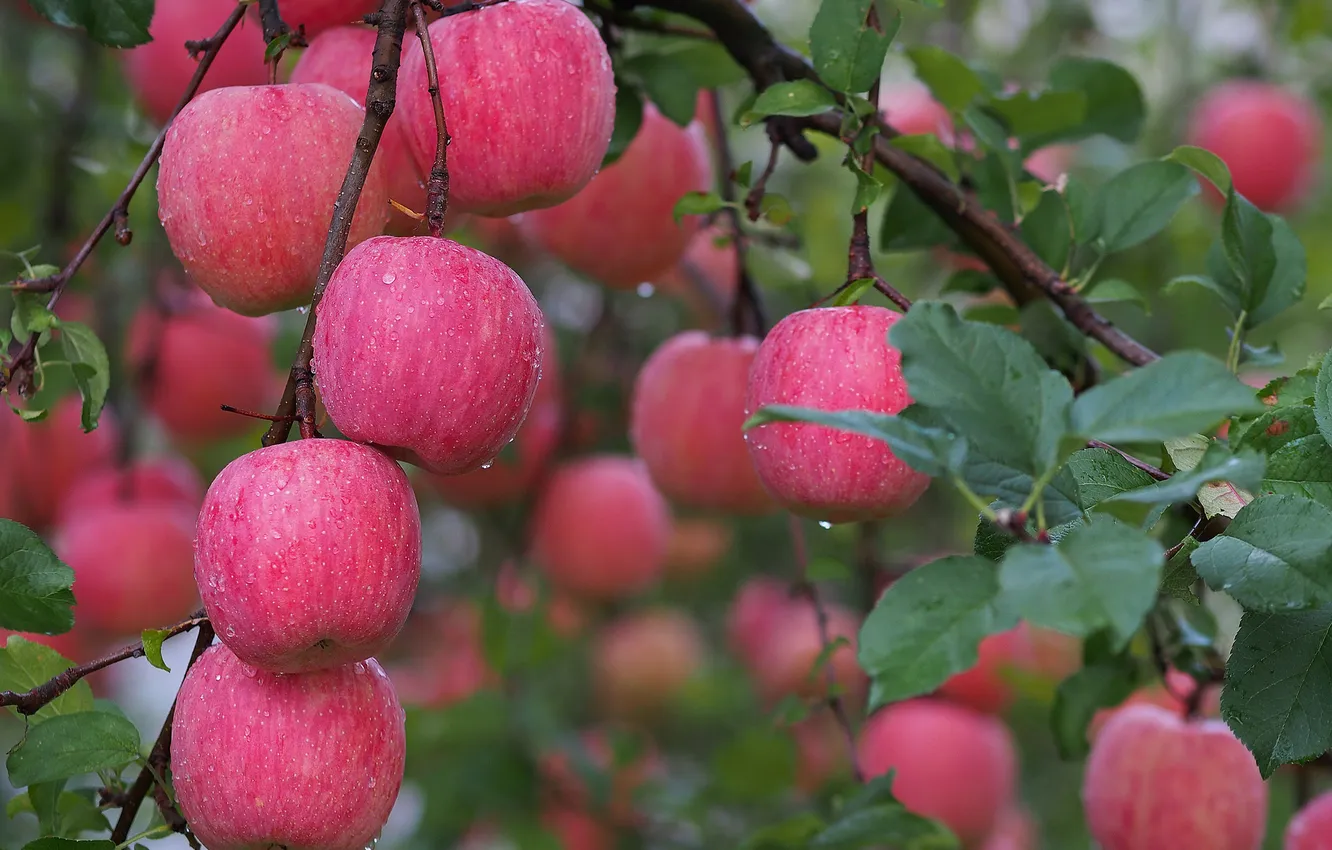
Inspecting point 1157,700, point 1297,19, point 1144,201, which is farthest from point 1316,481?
point 1297,19

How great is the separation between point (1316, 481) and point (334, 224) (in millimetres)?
539

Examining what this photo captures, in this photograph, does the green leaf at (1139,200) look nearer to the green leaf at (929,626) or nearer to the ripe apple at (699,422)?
the ripe apple at (699,422)

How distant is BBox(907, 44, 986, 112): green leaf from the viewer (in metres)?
0.98

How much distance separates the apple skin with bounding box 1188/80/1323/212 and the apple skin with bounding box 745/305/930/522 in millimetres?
1734

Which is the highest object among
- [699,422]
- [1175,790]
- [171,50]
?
[171,50]

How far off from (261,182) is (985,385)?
0.42 meters

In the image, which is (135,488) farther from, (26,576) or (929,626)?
(929,626)

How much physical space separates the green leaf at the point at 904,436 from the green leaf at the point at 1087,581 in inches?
1.9

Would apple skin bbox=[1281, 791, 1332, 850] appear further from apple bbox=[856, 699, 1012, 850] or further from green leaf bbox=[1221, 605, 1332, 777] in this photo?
apple bbox=[856, 699, 1012, 850]

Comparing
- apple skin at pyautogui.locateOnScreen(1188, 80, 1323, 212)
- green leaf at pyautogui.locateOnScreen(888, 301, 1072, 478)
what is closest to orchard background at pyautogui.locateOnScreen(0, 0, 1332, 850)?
green leaf at pyautogui.locateOnScreen(888, 301, 1072, 478)

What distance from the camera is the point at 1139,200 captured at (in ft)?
3.19

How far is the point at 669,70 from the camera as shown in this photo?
1038mm

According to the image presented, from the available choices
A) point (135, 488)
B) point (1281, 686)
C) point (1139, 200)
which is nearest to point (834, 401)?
point (1281, 686)

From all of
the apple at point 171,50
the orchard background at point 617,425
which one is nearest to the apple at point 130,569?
the orchard background at point 617,425
